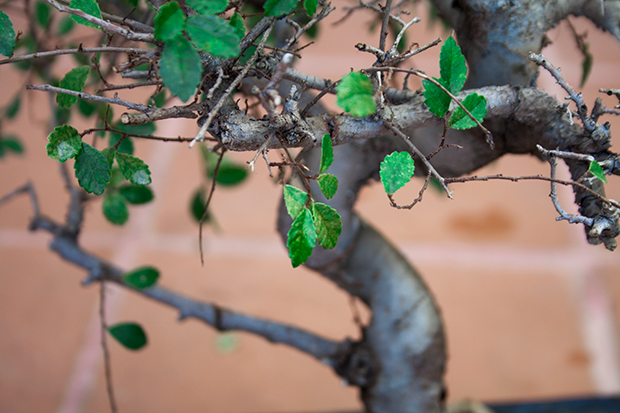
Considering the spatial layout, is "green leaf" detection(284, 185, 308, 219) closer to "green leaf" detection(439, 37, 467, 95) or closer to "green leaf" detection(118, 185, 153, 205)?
"green leaf" detection(439, 37, 467, 95)

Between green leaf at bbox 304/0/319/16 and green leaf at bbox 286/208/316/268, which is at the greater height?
green leaf at bbox 304/0/319/16

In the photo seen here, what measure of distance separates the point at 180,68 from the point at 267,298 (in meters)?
0.70

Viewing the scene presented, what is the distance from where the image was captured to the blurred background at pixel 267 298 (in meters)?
0.72

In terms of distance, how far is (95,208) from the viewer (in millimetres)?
997

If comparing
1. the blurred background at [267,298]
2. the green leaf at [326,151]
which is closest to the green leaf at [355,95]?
the green leaf at [326,151]

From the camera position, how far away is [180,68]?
177 millimetres

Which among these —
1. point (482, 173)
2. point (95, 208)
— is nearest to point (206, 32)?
point (482, 173)

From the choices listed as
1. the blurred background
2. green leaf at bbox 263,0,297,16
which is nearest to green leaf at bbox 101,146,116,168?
green leaf at bbox 263,0,297,16

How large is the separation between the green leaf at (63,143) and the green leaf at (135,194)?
0.14 m

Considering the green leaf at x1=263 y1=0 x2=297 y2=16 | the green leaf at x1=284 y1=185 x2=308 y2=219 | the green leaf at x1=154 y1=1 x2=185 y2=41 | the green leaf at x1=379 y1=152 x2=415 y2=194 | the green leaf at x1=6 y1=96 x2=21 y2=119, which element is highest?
the green leaf at x1=6 y1=96 x2=21 y2=119

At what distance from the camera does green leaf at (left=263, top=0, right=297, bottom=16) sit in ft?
0.62

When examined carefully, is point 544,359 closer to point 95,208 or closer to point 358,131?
point 358,131

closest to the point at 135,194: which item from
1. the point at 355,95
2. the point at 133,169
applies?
the point at 133,169

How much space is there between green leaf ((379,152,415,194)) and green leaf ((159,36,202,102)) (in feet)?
0.26
